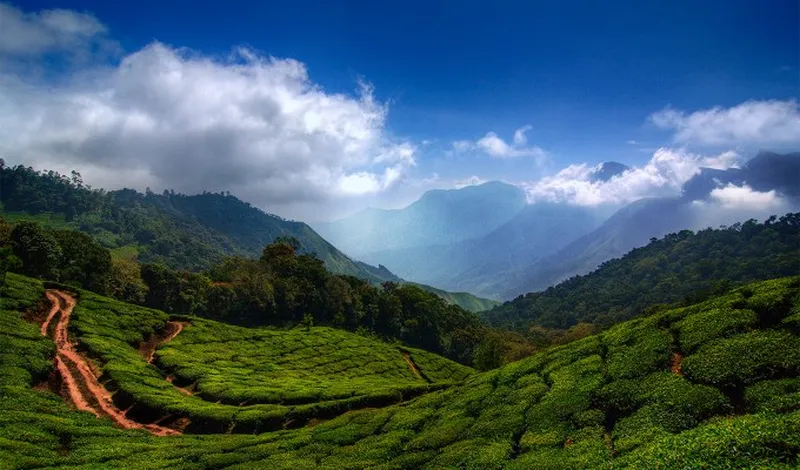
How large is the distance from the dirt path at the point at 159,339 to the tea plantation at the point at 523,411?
27.8 ft

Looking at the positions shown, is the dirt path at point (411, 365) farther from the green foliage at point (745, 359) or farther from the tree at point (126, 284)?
the green foliage at point (745, 359)

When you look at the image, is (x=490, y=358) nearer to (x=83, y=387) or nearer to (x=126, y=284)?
(x=83, y=387)

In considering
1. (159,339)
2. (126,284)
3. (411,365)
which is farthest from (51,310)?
(411,365)

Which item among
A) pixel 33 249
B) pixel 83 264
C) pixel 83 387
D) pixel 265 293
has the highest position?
pixel 33 249

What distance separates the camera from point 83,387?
34719mm

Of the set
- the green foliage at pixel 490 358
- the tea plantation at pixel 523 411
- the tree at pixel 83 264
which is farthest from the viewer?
the tree at pixel 83 264

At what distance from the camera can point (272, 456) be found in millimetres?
23734

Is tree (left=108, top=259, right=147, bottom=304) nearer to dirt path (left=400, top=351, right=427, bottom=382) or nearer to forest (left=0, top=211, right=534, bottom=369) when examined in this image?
forest (left=0, top=211, right=534, bottom=369)

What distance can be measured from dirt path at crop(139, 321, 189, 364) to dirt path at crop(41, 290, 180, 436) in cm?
835

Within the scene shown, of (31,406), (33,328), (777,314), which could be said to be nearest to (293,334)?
(33,328)

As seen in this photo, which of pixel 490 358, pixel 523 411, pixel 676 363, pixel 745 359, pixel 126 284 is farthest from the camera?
pixel 126 284

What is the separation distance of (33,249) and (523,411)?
77543 millimetres

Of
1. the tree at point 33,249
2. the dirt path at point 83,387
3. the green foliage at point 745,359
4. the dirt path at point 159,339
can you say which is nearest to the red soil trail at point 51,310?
the dirt path at point 83,387

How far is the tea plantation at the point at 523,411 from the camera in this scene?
51.4ft
